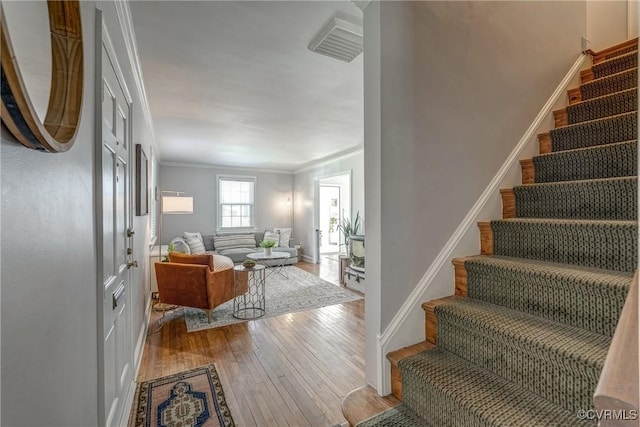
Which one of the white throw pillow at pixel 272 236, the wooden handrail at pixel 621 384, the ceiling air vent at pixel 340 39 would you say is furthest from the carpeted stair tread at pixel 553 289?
the white throw pillow at pixel 272 236

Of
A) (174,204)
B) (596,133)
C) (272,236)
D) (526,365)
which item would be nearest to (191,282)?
(174,204)

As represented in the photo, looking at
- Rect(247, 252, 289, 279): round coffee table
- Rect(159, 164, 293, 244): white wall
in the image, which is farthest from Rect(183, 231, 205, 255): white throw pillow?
Rect(247, 252, 289, 279): round coffee table

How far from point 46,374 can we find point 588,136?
9.32ft

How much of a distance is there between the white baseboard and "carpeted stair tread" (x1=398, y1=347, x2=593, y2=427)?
0.12 m

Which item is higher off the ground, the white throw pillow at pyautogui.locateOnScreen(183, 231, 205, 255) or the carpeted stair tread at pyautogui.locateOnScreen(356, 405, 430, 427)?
the white throw pillow at pyautogui.locateOnScreen(183, 231, 205, 255)

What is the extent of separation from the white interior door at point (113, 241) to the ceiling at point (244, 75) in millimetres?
558

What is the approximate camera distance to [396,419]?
123 centimetres

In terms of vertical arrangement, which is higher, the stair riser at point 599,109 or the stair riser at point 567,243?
the stair riser at point 599,109

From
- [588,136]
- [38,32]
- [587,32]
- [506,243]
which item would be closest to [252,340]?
[506,243]

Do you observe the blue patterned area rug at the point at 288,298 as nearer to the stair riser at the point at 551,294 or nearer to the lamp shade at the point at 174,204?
the lamp shade at the point at 174,204

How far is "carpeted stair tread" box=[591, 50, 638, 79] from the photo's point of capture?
2102mm

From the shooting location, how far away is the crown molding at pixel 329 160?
5.89 meters

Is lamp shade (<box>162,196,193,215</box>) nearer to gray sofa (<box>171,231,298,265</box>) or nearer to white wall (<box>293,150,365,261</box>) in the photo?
gray sofa (<box>171,231,298,265</box>)

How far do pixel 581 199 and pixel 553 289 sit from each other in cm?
66
